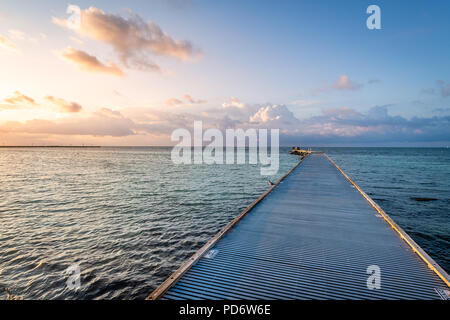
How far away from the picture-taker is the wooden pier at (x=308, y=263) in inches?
177

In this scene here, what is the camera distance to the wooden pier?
4.51 m

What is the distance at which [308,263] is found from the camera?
562cm

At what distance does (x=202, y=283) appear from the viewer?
4773 mm
